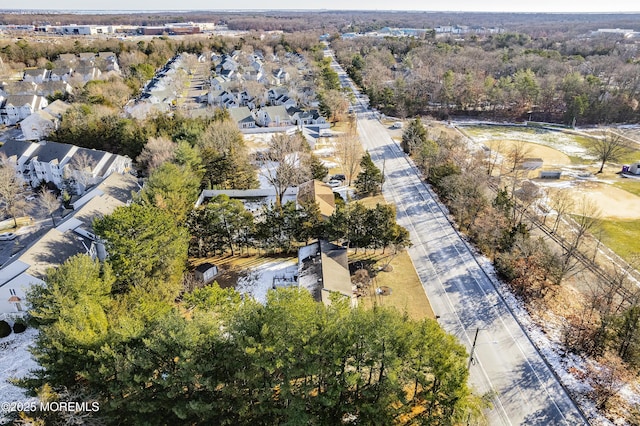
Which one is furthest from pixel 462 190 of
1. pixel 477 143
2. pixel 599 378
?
pixel 477 143

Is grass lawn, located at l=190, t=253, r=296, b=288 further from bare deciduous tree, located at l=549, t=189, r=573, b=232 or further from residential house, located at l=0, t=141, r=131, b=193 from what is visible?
bare deciduous tree, located at l=549, t=189, r=573, b=232

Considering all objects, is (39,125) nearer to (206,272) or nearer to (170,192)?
(170,192)

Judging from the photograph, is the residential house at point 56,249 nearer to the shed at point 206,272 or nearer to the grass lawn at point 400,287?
the shed at point 206,272

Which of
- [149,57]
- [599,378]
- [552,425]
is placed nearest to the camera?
[552,425]

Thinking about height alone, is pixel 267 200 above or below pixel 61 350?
below

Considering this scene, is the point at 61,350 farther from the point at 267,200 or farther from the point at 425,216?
the point at 425,216

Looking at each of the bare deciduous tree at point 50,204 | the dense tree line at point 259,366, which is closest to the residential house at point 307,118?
the bare deciduous tree at point 50,204

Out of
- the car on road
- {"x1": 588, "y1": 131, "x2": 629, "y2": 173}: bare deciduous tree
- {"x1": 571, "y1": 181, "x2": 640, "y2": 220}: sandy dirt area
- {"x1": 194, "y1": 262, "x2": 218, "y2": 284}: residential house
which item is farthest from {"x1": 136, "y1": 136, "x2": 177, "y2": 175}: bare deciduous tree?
{"x1": 588, "y1": 131, "x2": 629, "y2": 173}: bare deciduous tree
